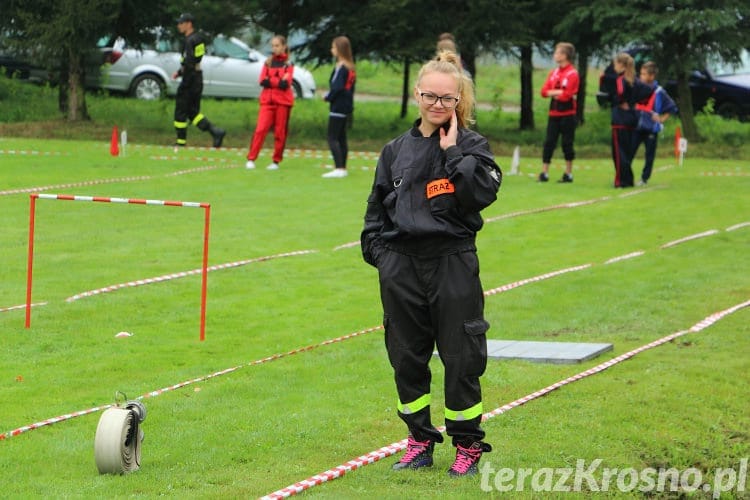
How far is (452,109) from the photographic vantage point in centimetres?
639

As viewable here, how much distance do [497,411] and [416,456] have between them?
1.40 meters

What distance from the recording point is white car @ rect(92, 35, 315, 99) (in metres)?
34.3

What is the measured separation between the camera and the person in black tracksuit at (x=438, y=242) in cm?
634

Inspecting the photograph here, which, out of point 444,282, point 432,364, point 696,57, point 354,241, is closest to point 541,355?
point 432,364

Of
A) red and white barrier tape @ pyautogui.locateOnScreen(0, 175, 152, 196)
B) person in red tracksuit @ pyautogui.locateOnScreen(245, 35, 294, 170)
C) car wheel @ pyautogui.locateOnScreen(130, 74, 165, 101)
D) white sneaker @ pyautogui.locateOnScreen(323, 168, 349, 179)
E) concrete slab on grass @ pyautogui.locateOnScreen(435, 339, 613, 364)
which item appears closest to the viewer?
concrete slab on grass @ pyautogui.locateOnScreen(435, 339, 613, 364)

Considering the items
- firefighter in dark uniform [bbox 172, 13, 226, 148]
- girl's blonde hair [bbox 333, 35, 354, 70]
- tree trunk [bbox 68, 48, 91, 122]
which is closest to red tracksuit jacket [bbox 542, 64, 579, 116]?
girl's blonde hair [bbox 333, 35, 354, 70]

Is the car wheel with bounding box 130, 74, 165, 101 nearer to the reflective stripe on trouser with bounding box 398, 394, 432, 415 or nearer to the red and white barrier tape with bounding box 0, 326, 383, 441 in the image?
the red and white barrier tape with bounding box 0, 326, 383, 441

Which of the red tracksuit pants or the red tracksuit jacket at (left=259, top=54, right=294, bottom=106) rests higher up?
the red tracksuit jacket at (left=259, top=54, right=294, bottom=106)

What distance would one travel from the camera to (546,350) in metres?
9.72

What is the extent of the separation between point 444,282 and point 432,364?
10.1 feet

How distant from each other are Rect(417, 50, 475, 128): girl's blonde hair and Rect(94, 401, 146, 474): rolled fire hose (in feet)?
7.19

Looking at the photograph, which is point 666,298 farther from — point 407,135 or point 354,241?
point 407,135

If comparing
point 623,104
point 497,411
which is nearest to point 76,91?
point 623,104

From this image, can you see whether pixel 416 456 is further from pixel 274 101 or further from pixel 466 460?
pixel 274 101
